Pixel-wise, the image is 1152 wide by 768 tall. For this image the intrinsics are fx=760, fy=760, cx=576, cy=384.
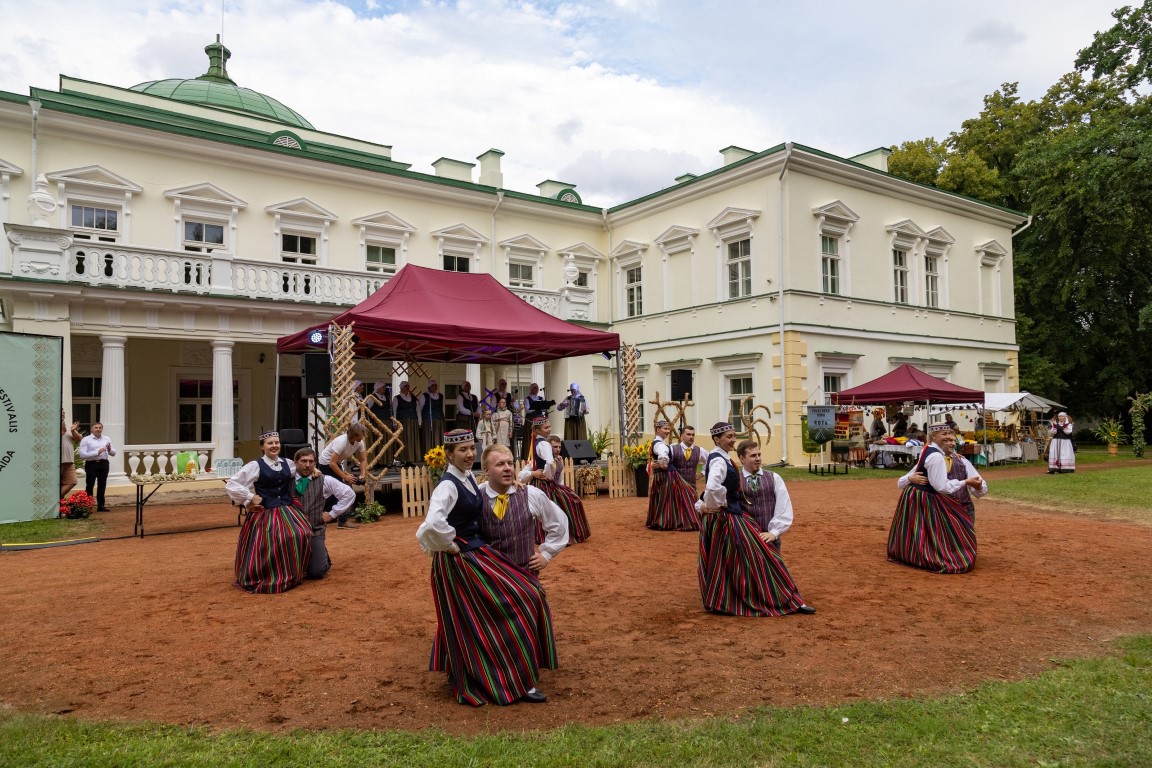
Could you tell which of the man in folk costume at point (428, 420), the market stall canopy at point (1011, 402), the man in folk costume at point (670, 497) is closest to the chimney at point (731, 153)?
the market stall canopy at point (1011, 402)

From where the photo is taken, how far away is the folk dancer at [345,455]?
31.4 ft

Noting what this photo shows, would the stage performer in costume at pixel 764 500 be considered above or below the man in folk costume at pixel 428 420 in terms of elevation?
below

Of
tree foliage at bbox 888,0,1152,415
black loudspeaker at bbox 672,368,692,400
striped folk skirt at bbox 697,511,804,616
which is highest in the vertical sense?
tree foliage at bbox 888,0,1152,415

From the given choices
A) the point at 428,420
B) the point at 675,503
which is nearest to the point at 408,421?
the point at 428,420

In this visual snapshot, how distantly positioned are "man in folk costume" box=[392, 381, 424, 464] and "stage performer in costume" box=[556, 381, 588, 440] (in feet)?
10.1

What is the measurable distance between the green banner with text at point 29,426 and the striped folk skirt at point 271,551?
20.0 feet

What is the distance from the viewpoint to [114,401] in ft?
48.7

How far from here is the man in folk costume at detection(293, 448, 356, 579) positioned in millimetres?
7348

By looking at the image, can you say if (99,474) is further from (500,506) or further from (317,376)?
(500,506)

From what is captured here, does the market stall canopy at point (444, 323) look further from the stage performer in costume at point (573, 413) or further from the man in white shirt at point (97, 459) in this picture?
the man in white shirt at point (97, 459)

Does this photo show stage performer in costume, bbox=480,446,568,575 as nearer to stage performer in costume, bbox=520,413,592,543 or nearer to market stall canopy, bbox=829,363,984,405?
stage performer in costume, bbox=520,413,592,543

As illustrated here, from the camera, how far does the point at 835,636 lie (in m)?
5.43

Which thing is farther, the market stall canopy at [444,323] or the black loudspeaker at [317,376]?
the market stall canopy at [444,323]

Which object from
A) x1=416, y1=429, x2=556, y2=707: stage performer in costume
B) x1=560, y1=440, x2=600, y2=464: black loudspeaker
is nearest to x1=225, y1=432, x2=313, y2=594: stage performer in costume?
x1=416, y1=429, x2=556, y2=707: stage performer in costume
